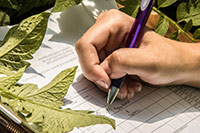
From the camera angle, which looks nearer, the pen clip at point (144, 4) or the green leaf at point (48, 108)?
the green leaf at point (48, 108)

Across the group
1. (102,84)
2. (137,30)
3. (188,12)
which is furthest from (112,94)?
(188,12)

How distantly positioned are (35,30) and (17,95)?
127mm

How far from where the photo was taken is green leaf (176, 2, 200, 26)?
0.60 m

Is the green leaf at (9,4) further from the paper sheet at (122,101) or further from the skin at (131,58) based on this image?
the skin at (131,58)

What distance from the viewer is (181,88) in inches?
22.9

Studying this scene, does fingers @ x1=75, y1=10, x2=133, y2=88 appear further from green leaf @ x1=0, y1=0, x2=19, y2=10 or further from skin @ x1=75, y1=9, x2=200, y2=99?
green leaf @ x1=0, y1=0, x2=19, y2=10

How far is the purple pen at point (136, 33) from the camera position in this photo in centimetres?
51

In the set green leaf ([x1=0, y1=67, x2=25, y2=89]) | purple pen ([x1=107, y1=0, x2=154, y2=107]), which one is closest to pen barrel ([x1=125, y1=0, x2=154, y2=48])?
purple pen ([x1=107, y1=0, x2=154, y2=107])

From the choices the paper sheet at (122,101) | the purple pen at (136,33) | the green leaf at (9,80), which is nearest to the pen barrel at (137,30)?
the purple pen at (136,33)

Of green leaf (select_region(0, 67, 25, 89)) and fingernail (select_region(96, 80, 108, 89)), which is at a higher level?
green leaf (select_region(0, 67, 25, 89))

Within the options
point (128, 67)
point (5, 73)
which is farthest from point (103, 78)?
point (5, 73)

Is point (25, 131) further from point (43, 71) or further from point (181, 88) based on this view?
point (181, 88)

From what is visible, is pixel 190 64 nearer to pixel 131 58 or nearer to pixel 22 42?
pixel 131 58

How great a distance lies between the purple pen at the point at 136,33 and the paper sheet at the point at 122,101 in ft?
0.09
